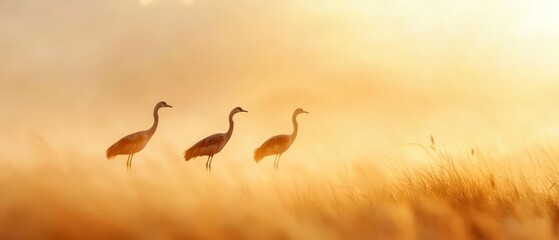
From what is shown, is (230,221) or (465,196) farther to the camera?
(465,196)

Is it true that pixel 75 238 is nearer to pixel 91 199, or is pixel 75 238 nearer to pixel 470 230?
pixel 91 199

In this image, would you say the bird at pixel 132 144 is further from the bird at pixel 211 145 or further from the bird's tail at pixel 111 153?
the bird at pixel 211 145

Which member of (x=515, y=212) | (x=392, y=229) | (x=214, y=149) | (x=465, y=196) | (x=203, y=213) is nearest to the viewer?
(x=392, y=229)

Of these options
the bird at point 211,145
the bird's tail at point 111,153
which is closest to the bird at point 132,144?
the bird's tail at point 111,153

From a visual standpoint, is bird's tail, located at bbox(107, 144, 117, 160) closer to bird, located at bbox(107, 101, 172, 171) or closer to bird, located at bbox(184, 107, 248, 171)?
bird, located at bbox(107, 101, 172, 171)

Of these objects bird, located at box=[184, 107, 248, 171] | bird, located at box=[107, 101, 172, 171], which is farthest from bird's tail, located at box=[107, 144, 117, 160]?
bird, located at box=[184, 107, 248, 171]

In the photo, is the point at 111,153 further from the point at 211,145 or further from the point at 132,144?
the point at 211,145

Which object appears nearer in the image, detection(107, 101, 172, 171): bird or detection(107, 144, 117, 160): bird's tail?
detection(107, 101, 172, 171): bird

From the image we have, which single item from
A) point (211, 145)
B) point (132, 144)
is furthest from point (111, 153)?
point (211, 145)

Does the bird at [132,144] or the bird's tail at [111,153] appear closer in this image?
the bird at [132,144]

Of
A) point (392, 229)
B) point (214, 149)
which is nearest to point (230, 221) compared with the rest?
point (392, 229)

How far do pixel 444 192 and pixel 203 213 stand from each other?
2.70 m

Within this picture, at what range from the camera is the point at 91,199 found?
6344mm

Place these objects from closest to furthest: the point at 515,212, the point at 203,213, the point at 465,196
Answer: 1. the point at 203,213
2. the point at 515,212
3. the point at 465,196
